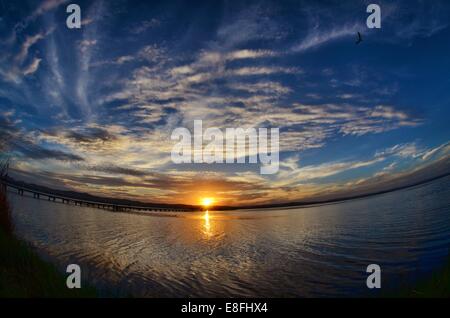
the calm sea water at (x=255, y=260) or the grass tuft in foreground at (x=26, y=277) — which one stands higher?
the grass tuft in foreground at (x=26, y=277)

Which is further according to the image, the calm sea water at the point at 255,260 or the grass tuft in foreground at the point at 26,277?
the calm sea water at the point at 255,260

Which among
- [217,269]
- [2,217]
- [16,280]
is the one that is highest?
[2,217]

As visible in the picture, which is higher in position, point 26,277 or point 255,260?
point 26,277

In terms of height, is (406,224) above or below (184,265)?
above

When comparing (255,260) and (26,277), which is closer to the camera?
(26,277)

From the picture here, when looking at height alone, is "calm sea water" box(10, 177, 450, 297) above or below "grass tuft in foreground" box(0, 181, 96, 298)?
below

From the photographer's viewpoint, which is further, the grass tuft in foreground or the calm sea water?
the calm sea water

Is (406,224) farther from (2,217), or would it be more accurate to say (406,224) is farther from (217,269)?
(2,217)
